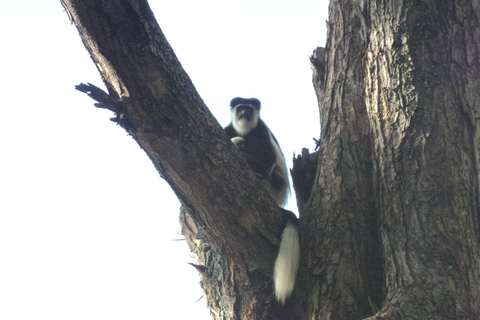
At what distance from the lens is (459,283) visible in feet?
8.50

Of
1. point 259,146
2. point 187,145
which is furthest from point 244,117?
point 187,145

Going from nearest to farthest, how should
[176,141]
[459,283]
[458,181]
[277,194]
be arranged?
[459,283] → [458,181] → [176,141] → [277,194]

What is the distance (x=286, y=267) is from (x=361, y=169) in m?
0.85

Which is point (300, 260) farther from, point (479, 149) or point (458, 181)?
point (479, 149)

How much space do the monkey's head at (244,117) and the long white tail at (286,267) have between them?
356cm

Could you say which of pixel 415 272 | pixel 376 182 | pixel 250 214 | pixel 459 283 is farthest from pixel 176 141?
pixel 459 283

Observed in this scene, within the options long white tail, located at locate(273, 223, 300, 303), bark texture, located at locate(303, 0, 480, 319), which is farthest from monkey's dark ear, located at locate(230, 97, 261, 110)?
long white tail, located at locate(273, 223, 300, 303)

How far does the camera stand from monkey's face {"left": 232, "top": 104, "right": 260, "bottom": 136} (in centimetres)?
662

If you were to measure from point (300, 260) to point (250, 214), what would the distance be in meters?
0.44

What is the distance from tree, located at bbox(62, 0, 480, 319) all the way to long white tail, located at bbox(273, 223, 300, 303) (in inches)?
3.1

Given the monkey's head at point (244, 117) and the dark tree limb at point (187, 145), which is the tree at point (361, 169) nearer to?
the dark tree limb at point (187, 145)

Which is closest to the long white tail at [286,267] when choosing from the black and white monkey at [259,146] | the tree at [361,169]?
the tree at [361,169]

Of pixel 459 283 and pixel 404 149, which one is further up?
pixel 404 149

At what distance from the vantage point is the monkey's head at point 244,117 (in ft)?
21.7
